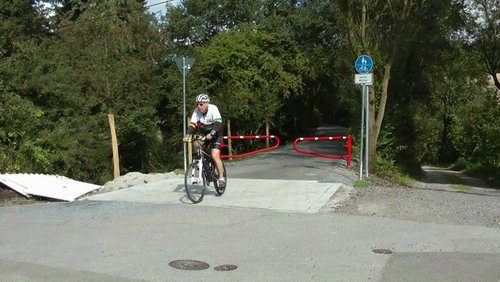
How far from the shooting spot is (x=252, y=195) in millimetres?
10492

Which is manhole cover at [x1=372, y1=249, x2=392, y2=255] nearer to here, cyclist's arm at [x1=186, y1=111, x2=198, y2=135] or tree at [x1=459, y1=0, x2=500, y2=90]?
cyclist's arm at [x1=186, y1=111, x2=198, y2=135]

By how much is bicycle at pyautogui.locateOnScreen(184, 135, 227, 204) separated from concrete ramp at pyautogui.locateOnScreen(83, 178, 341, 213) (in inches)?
7.3

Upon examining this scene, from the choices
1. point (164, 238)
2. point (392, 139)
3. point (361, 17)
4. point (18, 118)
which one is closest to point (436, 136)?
point (392, 139)

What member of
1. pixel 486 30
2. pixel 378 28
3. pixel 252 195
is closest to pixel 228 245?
pixel 252 195

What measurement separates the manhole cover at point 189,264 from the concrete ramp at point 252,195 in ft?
10.5

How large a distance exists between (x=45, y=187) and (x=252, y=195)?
4250 mm

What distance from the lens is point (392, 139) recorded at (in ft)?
66.9

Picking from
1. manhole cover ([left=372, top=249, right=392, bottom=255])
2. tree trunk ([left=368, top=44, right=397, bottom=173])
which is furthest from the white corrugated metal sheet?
tree trunk ([left=368, top=44, right=397, bottom=173])

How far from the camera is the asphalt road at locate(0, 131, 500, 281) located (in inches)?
221

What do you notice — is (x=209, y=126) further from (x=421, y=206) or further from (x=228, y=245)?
(x=421, y=206)

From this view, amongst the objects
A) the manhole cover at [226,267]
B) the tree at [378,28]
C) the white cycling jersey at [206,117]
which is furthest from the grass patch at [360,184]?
the manhole cover at [226,267]

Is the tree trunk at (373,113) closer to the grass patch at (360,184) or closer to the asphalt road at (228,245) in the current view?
the grass patch at (360,184)

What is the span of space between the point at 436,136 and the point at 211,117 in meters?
54.2

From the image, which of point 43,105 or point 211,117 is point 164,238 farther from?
point 43,105
